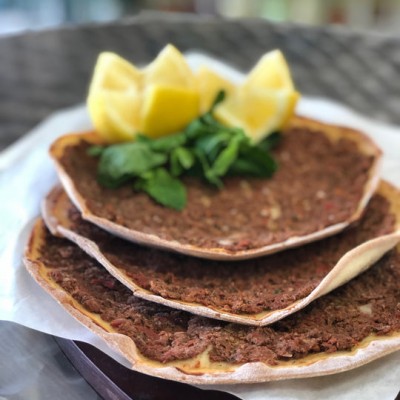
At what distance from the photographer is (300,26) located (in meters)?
3.26

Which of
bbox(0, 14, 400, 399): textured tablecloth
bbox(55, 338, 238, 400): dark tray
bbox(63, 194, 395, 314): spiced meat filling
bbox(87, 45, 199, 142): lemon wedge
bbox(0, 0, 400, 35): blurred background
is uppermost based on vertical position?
bbox(87, 45, 199, 142): lemon wedge

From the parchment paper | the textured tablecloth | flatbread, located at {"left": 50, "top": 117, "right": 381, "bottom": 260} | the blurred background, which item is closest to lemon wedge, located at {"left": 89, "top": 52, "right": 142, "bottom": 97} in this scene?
flatbread, located at {"left": 50, "top": 117, "right": 381, "bottom": 260}

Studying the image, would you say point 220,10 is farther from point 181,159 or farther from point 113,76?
point 181,159

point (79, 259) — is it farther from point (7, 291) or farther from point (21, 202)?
point (21, 202)

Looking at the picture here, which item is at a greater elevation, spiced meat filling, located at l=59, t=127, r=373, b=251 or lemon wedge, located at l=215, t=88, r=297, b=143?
lemon wedge, located at l=215, t=88, r=297, b=143

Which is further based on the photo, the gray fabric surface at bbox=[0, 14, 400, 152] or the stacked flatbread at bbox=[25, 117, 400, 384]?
the gray fabric surface at bbox=[0, 14, 400, 152]

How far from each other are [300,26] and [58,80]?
112cm

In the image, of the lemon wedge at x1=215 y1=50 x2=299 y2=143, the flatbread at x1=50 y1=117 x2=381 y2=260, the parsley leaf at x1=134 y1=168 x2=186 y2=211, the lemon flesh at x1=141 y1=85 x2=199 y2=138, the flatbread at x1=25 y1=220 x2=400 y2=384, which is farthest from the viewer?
the lemon wedge at x1=215 y1=50 x2=299 y2=143

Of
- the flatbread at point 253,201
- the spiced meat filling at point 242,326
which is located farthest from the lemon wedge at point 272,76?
the spiced meat filling at point 242,326

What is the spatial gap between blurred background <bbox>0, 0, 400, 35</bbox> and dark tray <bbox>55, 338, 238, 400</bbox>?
5.43 metres

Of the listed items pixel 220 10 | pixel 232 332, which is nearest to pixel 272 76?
pixel 232 332

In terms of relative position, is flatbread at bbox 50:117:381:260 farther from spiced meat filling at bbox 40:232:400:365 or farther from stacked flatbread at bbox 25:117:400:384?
spiced meat filling at bbox 40:232:400:365

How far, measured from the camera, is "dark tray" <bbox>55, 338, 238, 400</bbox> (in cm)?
141

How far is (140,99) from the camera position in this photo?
2.14 meters
